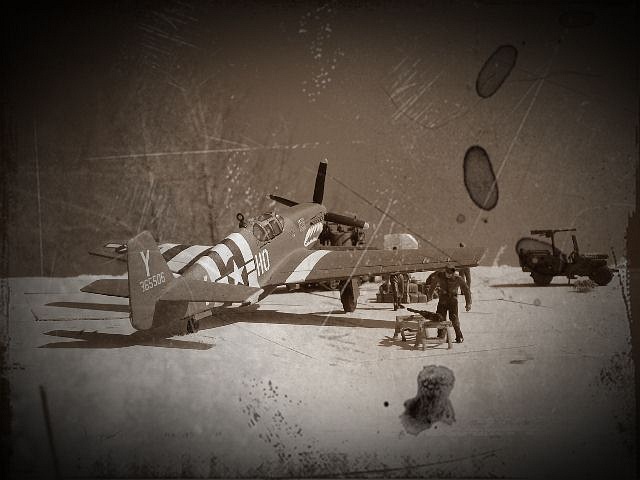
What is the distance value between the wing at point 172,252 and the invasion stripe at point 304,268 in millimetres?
2066

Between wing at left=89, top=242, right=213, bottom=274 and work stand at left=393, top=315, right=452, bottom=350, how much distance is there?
493 cm

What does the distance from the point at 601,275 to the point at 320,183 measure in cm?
764

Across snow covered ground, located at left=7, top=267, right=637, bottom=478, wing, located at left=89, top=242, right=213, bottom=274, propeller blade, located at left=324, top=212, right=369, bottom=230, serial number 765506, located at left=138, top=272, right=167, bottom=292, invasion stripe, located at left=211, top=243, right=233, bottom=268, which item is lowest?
snow covered ground, located at left=7, top=267, right=637, bottom=478

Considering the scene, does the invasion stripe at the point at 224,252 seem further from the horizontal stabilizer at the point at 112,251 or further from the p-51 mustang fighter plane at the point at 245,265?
the horizontal stabilizer at the point at 112,251

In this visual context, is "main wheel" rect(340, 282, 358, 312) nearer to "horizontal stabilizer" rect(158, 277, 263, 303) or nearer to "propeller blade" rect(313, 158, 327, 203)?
"propeller blade" rect(313, 158, 327, 203)

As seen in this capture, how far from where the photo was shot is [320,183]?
12109mm

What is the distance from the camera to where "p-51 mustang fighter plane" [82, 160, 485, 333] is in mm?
7250

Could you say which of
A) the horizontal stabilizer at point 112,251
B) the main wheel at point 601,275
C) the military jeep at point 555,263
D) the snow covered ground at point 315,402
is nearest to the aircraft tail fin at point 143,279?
the snow covered ground at point 315,402

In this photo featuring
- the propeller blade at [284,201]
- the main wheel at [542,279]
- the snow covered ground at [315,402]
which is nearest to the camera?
the snow covered ground at [315,402]

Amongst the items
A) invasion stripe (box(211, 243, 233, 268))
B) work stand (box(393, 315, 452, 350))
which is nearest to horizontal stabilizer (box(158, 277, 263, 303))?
invasion stripe (box(211, 243, 233, 268))

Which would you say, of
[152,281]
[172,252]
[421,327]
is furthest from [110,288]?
[421,327]

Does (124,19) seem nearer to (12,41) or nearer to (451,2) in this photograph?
(12,41)

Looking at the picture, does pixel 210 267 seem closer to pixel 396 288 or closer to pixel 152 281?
pixel 152 281

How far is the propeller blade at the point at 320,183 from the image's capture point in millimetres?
10194
